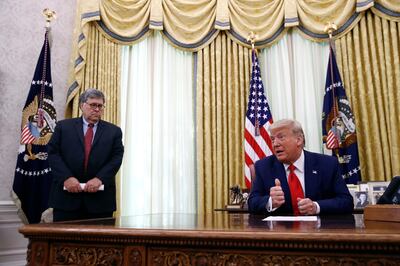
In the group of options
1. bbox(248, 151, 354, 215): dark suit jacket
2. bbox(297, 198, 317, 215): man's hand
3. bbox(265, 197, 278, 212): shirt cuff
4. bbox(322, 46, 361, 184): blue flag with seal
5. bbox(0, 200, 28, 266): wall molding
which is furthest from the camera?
bbox(322, 46, 361, 184): blue flag with seal

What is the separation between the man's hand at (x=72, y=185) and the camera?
2775 millimetres

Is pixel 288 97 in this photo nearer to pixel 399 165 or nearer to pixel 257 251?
pixel 399 165

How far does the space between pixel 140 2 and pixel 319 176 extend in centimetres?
391

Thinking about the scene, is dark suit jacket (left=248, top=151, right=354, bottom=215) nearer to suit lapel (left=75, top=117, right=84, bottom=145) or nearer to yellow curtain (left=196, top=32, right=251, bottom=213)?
suit lapel (left=75, top=117, right=84, bottom=145)

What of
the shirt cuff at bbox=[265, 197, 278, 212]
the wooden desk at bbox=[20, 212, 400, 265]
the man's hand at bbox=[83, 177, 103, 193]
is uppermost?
the man's hand at bbox=[83, 177, 103, 193]

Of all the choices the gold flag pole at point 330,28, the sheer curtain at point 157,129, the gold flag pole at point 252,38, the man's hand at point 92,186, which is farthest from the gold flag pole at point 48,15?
the gold flag pole at point 330,28

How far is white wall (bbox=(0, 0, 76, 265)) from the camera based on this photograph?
4.16 m

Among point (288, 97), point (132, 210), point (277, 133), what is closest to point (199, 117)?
point (288, 97)

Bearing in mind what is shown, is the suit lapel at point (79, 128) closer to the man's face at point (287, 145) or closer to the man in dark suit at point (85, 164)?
the man in dark suit at point (85, 164)

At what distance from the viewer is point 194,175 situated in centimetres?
494

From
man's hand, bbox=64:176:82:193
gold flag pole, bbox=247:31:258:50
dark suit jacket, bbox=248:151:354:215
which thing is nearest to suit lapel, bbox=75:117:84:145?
man's hand, bbox=64:176:82:193

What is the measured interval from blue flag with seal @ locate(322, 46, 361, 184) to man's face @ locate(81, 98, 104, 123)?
8.70ft

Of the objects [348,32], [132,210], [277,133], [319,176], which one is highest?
[348,32]

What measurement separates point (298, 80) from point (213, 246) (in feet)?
13.6
